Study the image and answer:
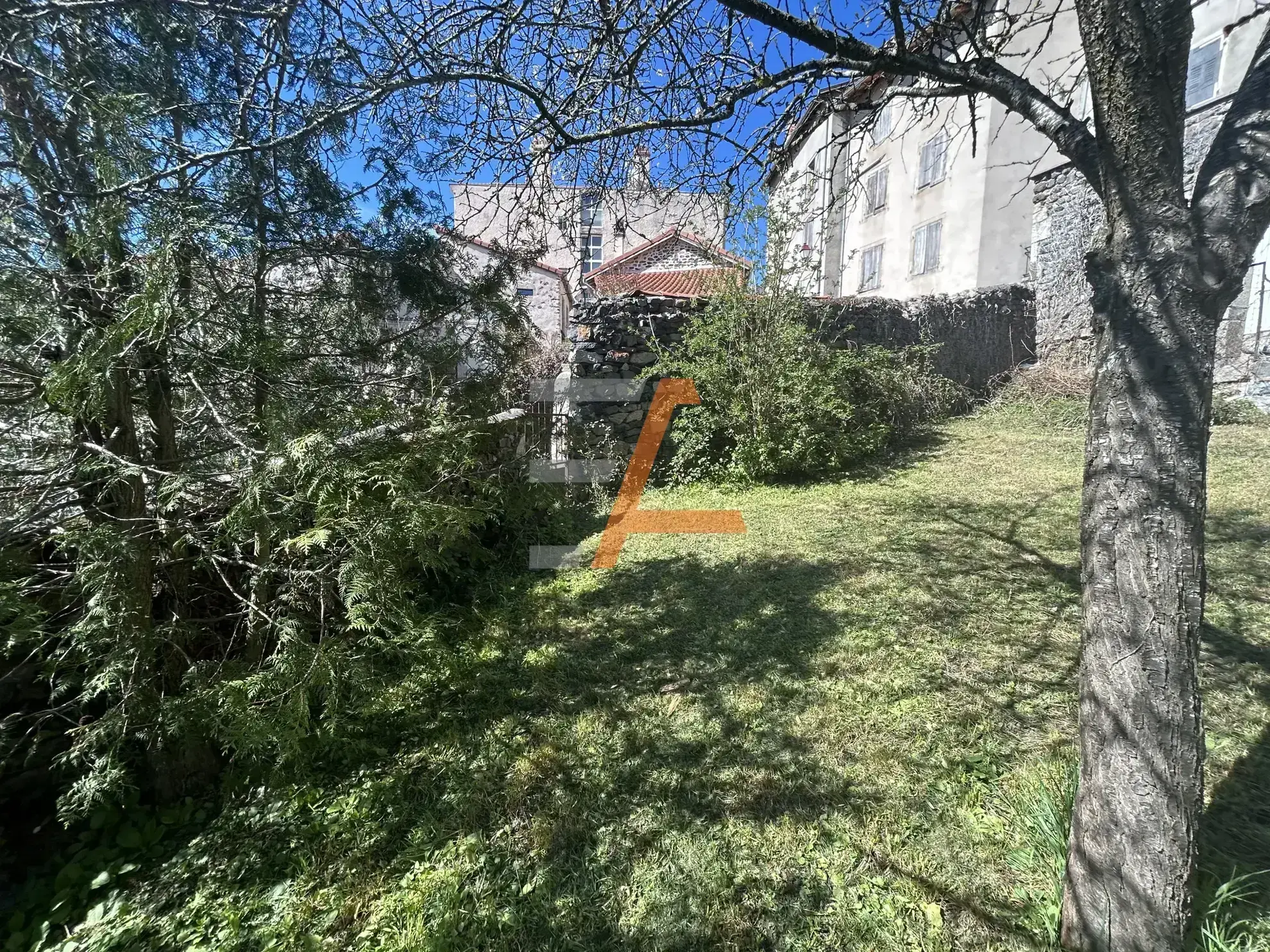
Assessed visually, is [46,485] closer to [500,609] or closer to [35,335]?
[35,335]

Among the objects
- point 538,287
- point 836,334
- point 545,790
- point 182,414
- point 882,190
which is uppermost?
point 882,190

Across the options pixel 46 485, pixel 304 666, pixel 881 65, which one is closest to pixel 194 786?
pixel 304 666

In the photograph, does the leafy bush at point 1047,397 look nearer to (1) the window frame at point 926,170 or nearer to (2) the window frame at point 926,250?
(2) the window frame at point 926,250

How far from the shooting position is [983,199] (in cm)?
1175

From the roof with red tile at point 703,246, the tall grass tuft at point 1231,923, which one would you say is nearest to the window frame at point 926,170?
the roof with red tile at point 703,246

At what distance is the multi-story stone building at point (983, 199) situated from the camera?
4.05m

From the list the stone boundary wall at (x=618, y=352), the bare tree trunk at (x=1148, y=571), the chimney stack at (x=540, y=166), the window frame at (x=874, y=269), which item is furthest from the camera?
the window frame at (x=874, y=269)

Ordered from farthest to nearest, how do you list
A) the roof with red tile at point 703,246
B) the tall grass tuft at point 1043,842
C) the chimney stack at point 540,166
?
the roof with red tile at point 703,246, the chimney stack at point 540,166, the tall grass tuft at point 1043,842

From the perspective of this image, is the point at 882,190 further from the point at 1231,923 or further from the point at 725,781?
the point at 1231,923

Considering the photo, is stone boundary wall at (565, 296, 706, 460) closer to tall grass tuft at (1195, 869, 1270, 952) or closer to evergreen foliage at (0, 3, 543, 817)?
evergreen foliage at (0, 3, 543, 817)

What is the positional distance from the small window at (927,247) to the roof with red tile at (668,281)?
19.3 feet

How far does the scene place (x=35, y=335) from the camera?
1.77 m

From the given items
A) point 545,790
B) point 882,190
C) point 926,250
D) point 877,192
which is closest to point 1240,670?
point 545,790

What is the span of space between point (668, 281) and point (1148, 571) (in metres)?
11.6
